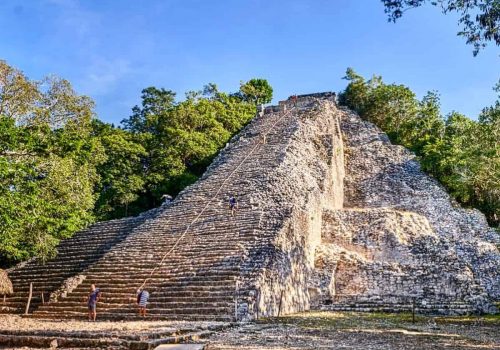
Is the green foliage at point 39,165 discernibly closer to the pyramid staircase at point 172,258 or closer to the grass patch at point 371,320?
the pyramid staircase at point 172,258

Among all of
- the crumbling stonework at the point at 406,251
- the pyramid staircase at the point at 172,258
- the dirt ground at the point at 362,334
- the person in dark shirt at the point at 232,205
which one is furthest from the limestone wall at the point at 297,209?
the dirt ground at the point at 362,334

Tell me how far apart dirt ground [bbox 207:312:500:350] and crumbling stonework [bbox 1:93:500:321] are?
1520mm

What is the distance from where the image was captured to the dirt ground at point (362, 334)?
8109mm

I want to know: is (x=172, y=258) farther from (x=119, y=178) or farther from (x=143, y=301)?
(x=119, y=178)

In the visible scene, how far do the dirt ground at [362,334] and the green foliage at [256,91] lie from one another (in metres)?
32.1

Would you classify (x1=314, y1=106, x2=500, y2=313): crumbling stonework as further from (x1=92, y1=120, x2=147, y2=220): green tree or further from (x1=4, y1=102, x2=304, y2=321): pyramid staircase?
(x1=92, y1=120, x2=147, y2=220): green tree

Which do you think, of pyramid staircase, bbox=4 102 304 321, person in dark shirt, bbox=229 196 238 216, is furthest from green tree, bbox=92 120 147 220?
person in dark shirt, bbox=229 196 238 216

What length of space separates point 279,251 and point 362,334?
5.21 meters

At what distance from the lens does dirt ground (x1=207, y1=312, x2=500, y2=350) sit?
8109 millimetres

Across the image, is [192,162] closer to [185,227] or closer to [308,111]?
[308,111]

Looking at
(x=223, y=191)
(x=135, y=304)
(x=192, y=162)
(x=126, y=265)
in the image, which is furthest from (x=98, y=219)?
(x=135, y=304)

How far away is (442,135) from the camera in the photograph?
100.0 feet

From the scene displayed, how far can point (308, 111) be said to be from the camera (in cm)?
3125

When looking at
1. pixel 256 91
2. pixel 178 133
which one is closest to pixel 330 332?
pixel 178 133
